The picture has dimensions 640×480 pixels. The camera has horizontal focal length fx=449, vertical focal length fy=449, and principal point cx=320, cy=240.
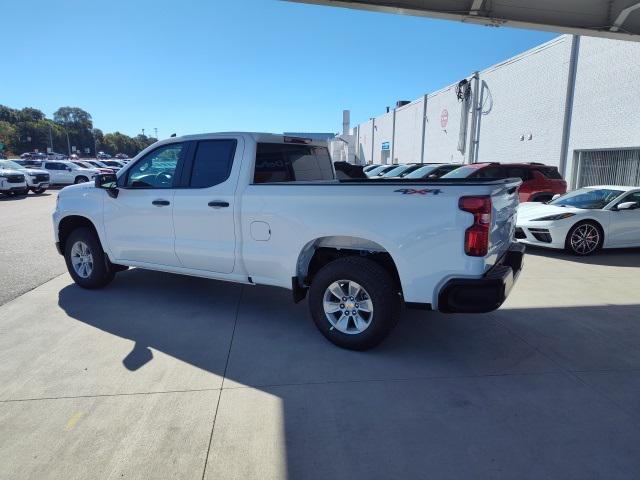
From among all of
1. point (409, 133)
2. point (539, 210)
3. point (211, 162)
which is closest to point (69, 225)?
point (211, 162)

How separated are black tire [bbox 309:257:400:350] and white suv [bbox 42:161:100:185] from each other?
27394 mm

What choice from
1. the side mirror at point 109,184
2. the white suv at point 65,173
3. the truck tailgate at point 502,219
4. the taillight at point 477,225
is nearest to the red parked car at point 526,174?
the truck tailgate at point 502,219

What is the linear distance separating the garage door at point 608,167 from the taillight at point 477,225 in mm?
12690

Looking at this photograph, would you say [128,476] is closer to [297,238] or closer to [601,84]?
[297,238]

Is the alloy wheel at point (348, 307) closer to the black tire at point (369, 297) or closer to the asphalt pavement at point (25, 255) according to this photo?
the black tire at point (369, 297)

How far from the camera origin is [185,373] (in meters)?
3.75

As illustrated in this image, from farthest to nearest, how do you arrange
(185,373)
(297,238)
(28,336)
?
(28,336) → (297,238) → (185,373)

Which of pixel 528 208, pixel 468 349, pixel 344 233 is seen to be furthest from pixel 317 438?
pixel 528 208

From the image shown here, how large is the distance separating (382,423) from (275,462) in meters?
0.79

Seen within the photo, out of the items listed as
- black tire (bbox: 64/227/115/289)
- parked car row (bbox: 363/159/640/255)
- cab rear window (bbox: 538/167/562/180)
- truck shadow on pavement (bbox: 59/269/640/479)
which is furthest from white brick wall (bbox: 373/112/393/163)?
truck shadow on pavement (bbox: 59/269/640/479)

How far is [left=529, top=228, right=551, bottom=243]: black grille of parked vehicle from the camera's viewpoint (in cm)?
853

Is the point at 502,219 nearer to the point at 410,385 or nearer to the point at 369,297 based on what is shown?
the point at 369,297

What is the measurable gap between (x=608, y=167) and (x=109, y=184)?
48.7 ft

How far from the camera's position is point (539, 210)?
29.7 feet
